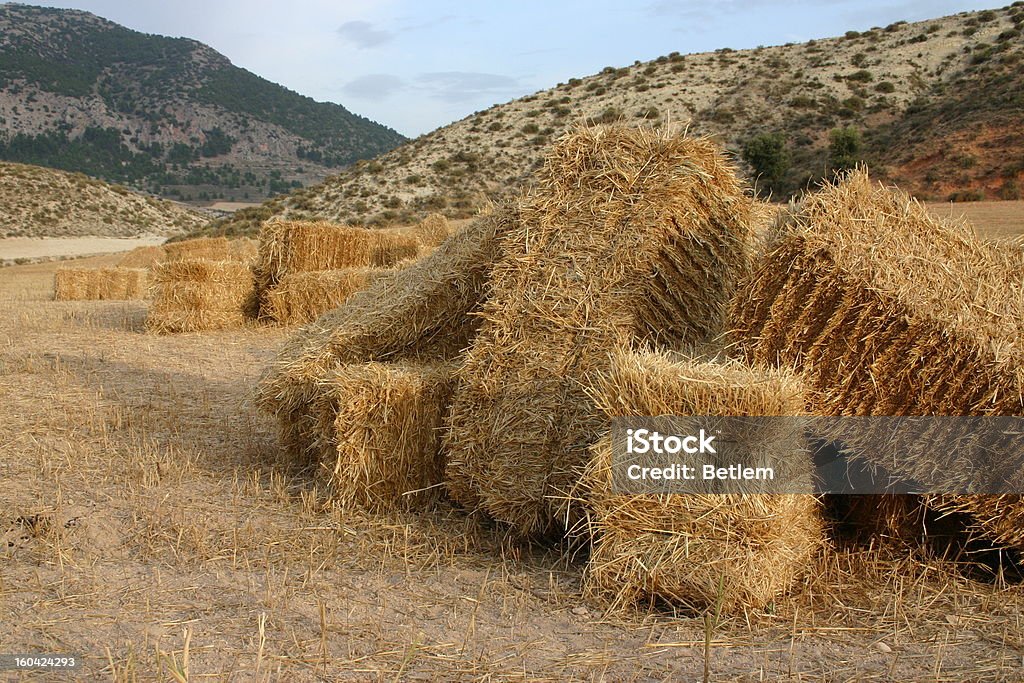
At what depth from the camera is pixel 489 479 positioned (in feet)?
14.8

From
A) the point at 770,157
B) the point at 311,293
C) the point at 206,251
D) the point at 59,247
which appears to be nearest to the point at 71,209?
the point at 59,247

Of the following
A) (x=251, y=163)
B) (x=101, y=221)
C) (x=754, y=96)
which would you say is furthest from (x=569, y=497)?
(x=251, y=163)

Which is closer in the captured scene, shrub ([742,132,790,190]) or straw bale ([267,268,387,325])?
straw bale ([267,268,387,325])

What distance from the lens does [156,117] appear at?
115 m

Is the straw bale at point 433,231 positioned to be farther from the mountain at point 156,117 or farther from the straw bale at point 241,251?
the mountain at point 156,117

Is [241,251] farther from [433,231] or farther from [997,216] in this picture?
[997,216]

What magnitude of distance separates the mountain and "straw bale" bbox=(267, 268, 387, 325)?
9107 cm

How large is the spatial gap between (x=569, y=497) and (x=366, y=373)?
171 cm

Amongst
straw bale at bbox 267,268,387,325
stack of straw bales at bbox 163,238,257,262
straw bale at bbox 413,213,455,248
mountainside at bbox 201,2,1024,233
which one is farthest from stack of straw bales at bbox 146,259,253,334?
mountainside at bbox 201,2,1024,233

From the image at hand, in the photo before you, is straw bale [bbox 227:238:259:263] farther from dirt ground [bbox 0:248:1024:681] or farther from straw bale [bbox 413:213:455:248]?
dirt ground [bbox 0:248:1024:681]

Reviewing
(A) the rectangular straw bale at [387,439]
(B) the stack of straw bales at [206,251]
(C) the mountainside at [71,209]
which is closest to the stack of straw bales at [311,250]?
(B) the stack of straw bales at [206,251]

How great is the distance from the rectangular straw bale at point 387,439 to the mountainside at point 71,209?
176 ft

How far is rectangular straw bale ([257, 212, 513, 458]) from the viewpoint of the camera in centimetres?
556

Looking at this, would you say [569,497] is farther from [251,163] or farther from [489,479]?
[251,163]
